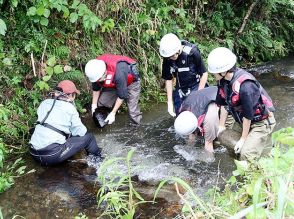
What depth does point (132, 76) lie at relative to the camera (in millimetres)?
6625

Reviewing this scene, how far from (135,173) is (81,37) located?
10.3ft

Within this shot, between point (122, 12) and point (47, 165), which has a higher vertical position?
point (122, 12)

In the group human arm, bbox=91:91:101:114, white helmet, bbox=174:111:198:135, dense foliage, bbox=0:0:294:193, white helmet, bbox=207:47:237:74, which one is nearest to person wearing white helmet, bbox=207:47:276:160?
white helmet, bbox=207:47:237:74

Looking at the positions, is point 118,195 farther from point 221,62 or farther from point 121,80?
point 121,80

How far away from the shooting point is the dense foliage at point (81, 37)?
6340 mm

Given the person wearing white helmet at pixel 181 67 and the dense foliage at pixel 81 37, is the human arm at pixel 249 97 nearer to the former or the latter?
the person wearing white helmet at pixel 181 67

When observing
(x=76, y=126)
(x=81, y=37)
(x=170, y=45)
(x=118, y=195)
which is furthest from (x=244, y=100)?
(x=81, y=37)

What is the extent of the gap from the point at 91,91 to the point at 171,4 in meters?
3.08

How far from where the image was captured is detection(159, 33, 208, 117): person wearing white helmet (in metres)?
6.07

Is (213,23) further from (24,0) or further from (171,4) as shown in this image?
(24,0)

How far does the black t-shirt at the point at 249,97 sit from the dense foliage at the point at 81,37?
3.08 metres

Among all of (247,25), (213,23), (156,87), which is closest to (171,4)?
(213,23)

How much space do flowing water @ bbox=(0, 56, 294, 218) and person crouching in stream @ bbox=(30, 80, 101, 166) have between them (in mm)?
263

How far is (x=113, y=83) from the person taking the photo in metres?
6.41
